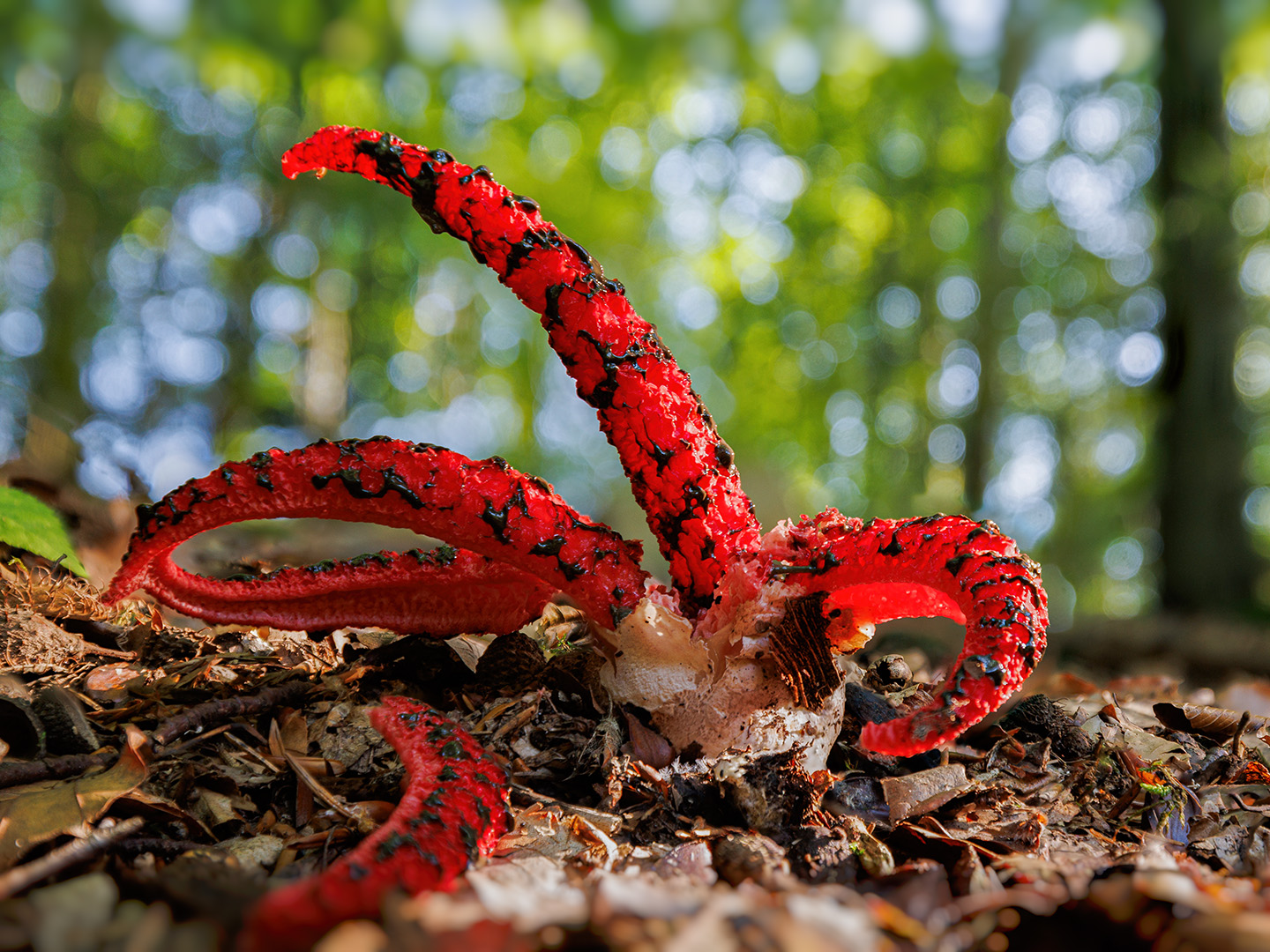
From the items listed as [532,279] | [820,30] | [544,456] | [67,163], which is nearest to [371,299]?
[544,456]

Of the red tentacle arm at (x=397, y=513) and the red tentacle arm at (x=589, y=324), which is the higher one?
the red tentacle arm at (x=589, y=324)

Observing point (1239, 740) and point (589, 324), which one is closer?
point (589, 324)

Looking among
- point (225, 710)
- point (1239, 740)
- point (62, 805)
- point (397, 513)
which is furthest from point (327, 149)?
point (1239, 740)

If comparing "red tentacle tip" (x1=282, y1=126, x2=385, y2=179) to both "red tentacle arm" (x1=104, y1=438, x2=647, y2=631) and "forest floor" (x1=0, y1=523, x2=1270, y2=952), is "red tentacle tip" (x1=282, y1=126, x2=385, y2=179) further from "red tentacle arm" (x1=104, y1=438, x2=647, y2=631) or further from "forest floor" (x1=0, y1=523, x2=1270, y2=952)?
"forest floor" (x1=0, y1=523, x2=1270, y2=952)

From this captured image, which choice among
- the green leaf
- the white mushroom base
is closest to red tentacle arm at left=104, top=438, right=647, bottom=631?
the white mushroom base

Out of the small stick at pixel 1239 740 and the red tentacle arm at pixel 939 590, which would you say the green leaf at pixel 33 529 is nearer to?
the red tentacle arm at pixel 939 590

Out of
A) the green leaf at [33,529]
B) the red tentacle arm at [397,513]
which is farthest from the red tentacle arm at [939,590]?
the green leaf at [33,529]

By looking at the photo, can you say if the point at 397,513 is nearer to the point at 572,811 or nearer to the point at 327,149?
the point at 572,811
